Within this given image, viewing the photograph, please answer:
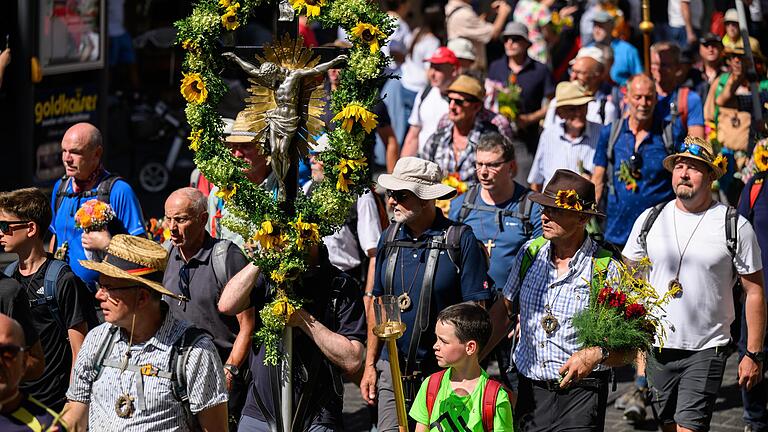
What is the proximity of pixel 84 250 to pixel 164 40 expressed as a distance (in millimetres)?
10575

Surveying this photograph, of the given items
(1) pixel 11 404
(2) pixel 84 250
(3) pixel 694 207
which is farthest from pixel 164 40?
(1) pixel 11 404

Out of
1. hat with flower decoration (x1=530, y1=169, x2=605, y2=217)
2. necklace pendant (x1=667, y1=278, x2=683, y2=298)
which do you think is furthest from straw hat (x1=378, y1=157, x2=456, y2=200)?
necklace pendant (x1=667, y1=278, x2=683, y2=298)

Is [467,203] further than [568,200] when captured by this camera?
Yes

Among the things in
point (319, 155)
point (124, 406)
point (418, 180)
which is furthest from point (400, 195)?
point (124, 406)

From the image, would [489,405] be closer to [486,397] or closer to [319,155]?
[486,397]

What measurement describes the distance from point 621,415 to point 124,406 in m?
5.18

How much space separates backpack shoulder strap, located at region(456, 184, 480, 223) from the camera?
9.44 meters

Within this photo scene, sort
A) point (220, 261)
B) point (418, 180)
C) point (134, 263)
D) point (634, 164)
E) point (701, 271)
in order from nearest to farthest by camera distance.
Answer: point (134, 263) → point (220, 261) → point (418, 180) → point (701, 271) → point (634, 164)

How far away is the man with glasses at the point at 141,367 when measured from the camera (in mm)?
6008

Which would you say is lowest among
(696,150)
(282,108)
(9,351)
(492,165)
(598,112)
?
(598,112)

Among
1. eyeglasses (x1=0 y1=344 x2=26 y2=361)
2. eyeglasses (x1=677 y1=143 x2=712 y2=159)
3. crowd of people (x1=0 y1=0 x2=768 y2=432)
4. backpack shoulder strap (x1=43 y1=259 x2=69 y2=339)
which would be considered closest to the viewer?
eyeglasses (x1=0 y1=344 x2=26 y2=361)

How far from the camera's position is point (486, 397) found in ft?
22.1

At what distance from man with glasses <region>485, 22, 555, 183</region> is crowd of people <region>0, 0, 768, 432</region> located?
8.82ft

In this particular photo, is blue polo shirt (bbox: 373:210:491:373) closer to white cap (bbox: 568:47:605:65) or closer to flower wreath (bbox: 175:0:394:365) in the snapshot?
flower wreath (bbox: 175:0:394:365)
